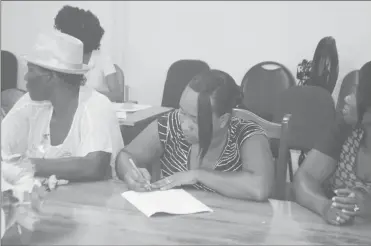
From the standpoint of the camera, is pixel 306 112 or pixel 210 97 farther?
pixel 306 112

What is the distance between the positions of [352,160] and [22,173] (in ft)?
3.70

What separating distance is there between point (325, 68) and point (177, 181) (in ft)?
6.89

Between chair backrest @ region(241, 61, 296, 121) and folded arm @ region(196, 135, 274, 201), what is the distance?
6.75ft

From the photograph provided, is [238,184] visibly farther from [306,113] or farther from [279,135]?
[306,113]

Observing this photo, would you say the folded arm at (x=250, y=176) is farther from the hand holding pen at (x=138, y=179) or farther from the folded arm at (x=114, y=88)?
the folded arm at (x=114, y=88)

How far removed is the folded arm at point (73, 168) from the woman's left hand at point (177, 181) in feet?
0.77

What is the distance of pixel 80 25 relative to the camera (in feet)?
7.96

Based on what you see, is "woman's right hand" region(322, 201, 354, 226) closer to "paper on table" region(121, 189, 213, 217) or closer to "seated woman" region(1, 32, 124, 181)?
"paper on table" region(121, 189, 213, 217)

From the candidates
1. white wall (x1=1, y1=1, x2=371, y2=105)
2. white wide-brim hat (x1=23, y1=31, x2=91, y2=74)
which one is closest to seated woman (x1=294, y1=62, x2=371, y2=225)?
white wide-brim hat (x1=23, y1=31, x2=91, y2=74)

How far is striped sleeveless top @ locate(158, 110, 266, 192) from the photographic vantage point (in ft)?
5.39

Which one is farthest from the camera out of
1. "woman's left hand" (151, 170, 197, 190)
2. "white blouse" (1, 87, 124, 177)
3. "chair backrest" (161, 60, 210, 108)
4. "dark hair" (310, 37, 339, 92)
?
"chair backrest" (161, 60, 210, 108)

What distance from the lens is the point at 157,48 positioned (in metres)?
4.18

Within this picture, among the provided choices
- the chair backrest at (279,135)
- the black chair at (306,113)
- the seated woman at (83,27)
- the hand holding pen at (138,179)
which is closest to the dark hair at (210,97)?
the chair backrest at (279,135)

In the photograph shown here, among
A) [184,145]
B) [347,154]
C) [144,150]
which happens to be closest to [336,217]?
[347,154]
